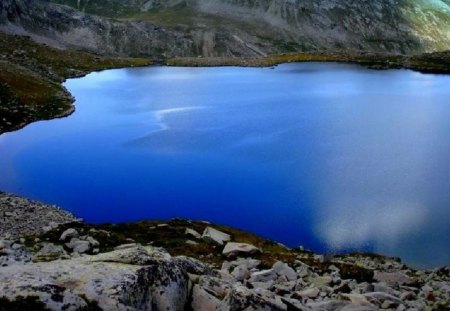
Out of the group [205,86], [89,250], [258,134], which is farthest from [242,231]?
[205,86]

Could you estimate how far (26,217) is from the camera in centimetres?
3244

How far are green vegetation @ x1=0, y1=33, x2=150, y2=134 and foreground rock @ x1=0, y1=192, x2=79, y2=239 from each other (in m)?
28.3

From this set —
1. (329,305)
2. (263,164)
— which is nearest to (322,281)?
(329,305)

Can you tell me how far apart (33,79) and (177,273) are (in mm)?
77748

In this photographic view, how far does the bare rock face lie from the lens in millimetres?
10141

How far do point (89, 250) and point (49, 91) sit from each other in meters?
61.4

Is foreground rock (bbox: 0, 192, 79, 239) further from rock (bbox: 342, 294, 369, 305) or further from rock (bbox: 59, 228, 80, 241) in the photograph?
rock (bbox: 342, 294, 369, 305)

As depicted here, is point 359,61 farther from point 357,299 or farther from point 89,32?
point 357,299

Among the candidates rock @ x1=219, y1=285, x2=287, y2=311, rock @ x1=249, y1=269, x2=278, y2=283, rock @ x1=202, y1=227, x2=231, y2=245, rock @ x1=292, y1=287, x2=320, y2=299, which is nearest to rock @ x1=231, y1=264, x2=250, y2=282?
rock @ x1=249, y1=269, x2=278, y2=283

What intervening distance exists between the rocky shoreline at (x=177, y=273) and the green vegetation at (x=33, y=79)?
112 ft

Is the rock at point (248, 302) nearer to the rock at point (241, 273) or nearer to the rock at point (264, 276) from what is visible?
the rock at point (241, 273)

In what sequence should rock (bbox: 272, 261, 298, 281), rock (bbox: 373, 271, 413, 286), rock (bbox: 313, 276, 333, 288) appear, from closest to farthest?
1. rock (bbox: 313, 276, 333, 288)
2. rock (bbox: 272, 261, 298, 281)
3. rock (bbox: 373, 271, 413, 286)

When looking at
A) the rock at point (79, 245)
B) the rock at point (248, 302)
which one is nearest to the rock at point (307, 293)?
the rock at point (248, 302)

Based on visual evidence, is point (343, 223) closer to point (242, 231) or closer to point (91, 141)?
point (242, 231)
